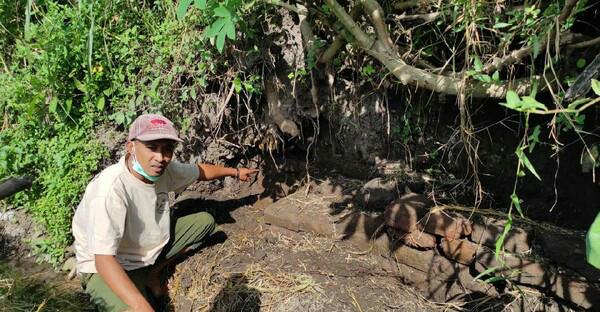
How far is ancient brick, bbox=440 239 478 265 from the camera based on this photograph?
294 cm

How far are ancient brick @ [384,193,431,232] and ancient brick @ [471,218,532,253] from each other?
37 cm

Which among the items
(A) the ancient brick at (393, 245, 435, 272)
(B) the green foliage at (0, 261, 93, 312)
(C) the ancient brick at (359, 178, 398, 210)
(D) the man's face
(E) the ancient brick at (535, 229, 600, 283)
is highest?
(D) the man's face

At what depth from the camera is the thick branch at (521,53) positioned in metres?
2.30

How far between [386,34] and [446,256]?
1608 millimetres

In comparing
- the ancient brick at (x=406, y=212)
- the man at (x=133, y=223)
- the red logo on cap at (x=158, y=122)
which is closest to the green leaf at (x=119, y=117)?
the man at (x=133, y=223)

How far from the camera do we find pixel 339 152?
426 centimetres

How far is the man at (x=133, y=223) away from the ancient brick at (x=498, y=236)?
6.92 ft

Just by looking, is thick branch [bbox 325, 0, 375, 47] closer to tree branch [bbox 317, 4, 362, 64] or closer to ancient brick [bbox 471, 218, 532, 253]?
tree branch [bbox 317, 4, 362, 64]

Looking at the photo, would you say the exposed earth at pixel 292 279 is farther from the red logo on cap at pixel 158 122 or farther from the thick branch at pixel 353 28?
the thick branch at pixel 353 28

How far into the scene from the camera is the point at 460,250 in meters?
2.98

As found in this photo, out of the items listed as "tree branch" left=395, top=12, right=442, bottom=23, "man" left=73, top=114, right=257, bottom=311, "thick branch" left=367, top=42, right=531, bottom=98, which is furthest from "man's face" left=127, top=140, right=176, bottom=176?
"tree branch" left=395, top=12, right=442, bottom=23

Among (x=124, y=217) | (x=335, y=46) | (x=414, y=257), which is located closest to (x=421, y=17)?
(x=335, y=46)

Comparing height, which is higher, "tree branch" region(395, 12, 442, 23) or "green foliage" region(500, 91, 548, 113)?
"tree branch" region(395, 12, 442, 23)

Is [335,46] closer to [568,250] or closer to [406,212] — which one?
[406,212]
